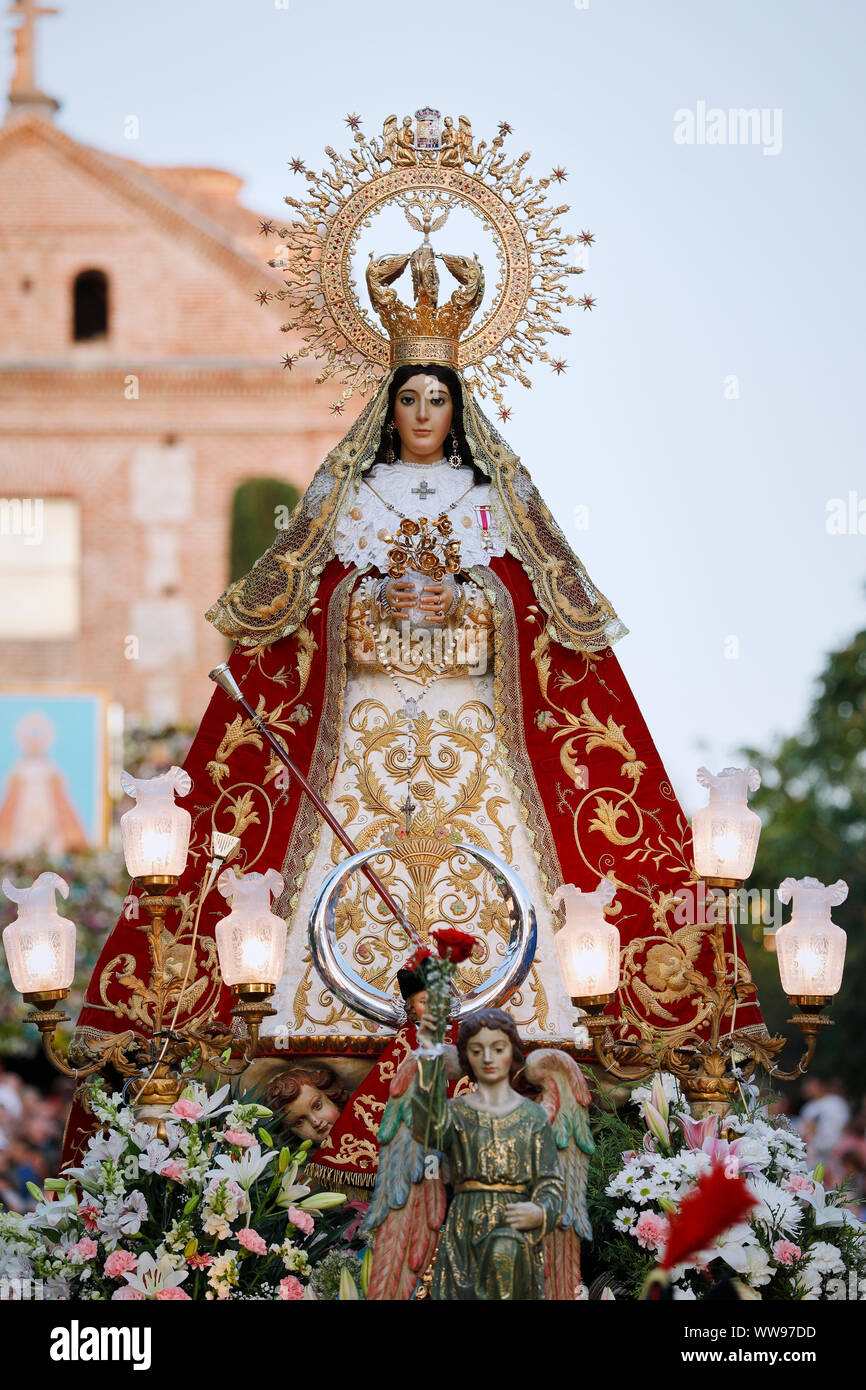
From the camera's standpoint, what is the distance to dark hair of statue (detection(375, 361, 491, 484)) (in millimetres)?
10867

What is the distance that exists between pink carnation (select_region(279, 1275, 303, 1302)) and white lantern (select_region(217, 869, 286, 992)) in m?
1.14

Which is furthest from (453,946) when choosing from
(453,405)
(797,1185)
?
(453,405)

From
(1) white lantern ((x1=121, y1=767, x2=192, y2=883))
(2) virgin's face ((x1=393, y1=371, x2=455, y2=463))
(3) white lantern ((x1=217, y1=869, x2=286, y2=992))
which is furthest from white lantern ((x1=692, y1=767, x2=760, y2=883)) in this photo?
(2) virgin's face ((x1=393, y1=371, x2=455, y2=463))

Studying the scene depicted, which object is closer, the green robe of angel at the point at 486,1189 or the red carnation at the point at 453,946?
the green robe of angel at the point at 486,1189

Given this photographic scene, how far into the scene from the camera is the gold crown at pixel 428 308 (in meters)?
10.9

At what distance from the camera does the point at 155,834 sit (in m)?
9.18

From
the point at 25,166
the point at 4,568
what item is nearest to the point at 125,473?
the point at 4,568

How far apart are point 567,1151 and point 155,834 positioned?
6.60 feet

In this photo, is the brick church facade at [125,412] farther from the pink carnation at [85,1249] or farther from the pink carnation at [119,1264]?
the pink carnation at [119,1264]

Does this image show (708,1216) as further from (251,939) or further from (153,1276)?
(251,939)

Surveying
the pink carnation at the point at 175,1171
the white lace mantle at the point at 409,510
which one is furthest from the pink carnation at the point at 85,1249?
the white lace mantle at the point at 409,510

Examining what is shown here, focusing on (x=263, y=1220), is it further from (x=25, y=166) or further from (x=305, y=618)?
(x=25, y=166)

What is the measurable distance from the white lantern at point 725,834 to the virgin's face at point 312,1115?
1831 mm
